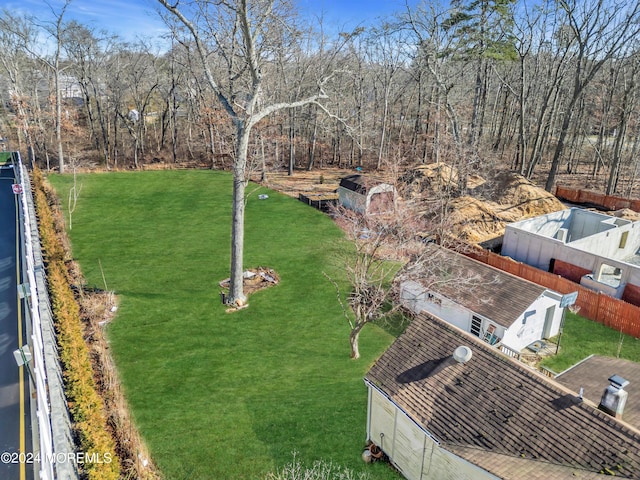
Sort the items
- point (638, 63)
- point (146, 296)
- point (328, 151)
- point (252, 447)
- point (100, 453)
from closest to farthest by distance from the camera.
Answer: point (100, 453) < point (252, 447) < point (146, 296) < point (638, 63) < point (328, 151)

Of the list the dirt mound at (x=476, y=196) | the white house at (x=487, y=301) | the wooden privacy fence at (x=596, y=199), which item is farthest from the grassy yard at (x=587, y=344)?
the wooden privacy fence at (x=596, y=199)

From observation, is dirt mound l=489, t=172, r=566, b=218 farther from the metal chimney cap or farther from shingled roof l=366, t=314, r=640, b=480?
the metal chimney cap

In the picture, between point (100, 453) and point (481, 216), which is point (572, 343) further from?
point (100, 453)

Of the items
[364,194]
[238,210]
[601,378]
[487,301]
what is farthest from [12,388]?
[364,194]

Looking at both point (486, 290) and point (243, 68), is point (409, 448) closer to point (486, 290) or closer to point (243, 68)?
point (486, 290)

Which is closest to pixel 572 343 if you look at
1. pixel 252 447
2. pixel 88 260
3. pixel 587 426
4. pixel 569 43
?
pixel 587 426

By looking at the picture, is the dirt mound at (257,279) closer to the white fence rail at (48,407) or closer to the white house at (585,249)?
the white fence rail at (48,407)

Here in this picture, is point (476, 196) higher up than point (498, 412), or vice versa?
point (476, 196)
